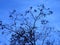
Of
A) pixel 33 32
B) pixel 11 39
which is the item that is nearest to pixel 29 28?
pixel 33 32

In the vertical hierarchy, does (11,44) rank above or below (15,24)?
below

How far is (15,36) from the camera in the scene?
72.3 feet

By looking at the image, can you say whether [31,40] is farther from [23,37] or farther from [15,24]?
[15,24]

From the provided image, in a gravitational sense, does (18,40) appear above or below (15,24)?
below

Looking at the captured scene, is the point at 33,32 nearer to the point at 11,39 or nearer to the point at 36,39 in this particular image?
the point at 36,39

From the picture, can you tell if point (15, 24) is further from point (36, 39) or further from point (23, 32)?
point (36, 39)

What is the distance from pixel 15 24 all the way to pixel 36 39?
249 cm

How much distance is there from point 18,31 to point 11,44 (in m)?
1.42

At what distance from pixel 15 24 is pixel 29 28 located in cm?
141

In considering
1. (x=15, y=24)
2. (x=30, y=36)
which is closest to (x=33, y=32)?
(x=30, y=36)

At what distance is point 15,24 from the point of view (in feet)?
73.7

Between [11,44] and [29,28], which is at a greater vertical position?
[29,28]

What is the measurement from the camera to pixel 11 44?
2206 cm

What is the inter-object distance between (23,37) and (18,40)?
0.55 m
